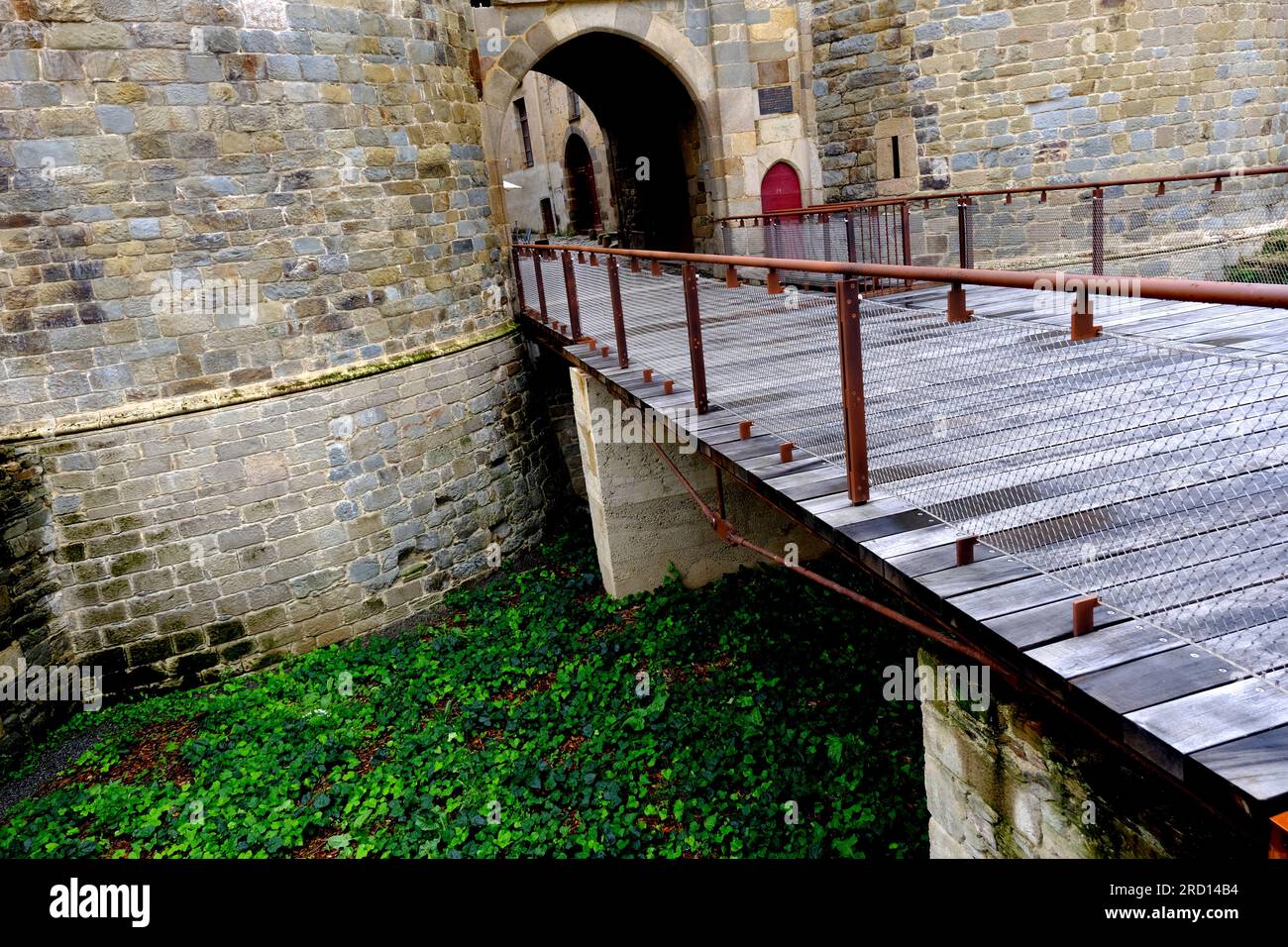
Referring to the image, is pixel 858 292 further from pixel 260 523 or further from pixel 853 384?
pixel 260 523

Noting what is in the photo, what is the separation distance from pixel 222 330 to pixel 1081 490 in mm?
6312

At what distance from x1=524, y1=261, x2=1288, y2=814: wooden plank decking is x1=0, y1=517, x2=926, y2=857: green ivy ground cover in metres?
2.11

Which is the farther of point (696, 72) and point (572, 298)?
point (696, 72)

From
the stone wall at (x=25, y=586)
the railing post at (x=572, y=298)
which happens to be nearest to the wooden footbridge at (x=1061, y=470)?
the railing post at (x=572, y=298)

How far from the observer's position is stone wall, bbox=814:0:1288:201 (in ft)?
30.9

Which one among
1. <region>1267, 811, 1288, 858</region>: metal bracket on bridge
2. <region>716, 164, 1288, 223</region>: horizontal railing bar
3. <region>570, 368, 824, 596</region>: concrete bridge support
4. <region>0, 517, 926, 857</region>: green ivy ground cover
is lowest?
<region>0, 517, 926, 857</region>: green ivy ground cover

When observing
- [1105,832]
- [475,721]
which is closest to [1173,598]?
[1105,832]

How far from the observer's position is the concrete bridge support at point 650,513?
703cm

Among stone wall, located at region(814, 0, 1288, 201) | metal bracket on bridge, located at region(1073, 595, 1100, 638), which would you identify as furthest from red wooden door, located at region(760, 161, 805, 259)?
metal bracket on bridge, located at region(1073, 595, 1100, 638)

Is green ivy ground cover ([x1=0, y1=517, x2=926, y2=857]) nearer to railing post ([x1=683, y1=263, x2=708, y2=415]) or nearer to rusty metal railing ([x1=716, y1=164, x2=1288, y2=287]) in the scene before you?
railing post ([x1=683, y1=263, x2=708, y2=415])

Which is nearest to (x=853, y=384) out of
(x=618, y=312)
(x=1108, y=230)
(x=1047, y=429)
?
(x=1047, y=429)

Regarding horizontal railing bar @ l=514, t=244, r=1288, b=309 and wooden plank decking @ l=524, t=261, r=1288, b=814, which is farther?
wooden plank decking @ l=524, t=261, r=1288, b=814

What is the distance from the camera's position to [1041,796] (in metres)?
2.70
